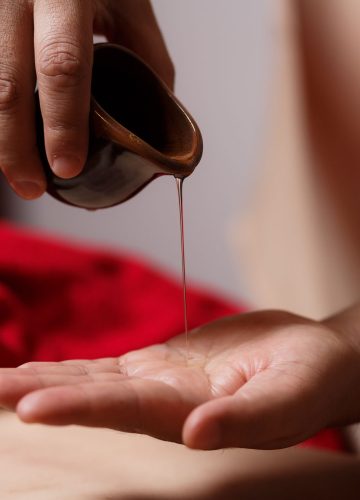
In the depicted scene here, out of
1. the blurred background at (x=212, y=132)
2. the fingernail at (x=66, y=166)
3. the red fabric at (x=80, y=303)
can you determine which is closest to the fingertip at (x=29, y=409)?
the fingernail at (x=66, y=166)

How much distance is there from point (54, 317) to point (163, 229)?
0.99 metres

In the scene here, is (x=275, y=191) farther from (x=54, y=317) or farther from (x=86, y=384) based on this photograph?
(x=86, y=384)

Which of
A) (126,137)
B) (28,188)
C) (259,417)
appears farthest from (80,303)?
(259,417)

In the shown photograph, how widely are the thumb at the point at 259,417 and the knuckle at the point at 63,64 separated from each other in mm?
367

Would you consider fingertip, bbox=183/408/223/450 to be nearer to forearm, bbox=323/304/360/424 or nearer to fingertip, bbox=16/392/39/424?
fingertip, bbox=16/392/39/424

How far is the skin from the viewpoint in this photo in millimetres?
836

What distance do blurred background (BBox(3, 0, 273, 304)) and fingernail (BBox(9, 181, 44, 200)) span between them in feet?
3.91

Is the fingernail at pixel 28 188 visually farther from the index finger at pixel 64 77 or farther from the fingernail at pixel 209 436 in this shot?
the fingernail at pixel 209 436

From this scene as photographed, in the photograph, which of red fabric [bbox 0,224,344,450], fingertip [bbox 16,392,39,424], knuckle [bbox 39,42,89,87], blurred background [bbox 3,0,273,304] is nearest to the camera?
fingertip [bbox 16,392,39,424]

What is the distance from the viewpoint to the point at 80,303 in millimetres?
1486

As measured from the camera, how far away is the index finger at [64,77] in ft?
2.74

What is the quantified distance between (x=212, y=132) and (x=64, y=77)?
1.42 m

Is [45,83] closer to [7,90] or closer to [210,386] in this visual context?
[7,90]

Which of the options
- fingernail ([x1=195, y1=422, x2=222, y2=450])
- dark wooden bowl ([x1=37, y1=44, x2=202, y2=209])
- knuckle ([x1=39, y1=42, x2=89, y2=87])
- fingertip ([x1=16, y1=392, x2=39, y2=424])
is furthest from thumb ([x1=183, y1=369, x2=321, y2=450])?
knuckle ([x1=39, y1=42, x2=89, y2=87])
